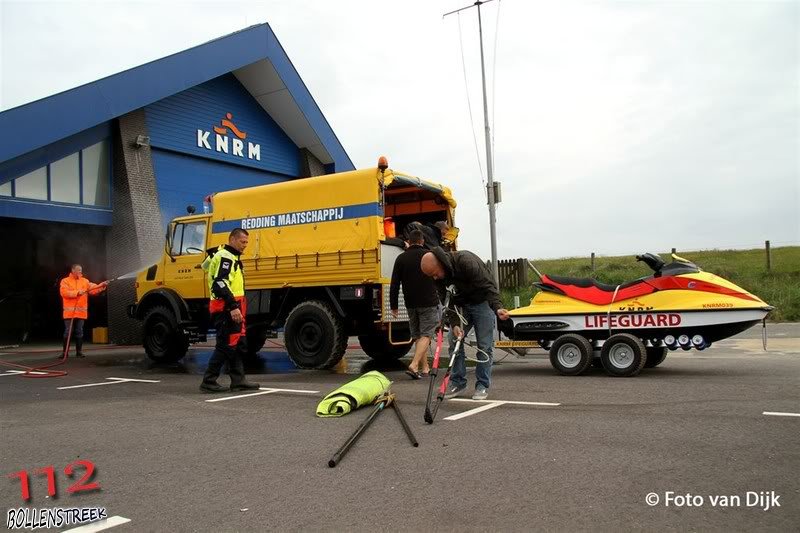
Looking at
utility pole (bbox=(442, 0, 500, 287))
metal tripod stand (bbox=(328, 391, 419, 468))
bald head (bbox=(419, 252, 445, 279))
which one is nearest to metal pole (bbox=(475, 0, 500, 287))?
utility pole (bbox=(442, 0, 500, 287))

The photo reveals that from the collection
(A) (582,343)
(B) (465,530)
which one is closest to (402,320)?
(A) (582,343)

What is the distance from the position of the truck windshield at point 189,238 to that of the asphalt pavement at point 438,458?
12.5 ft

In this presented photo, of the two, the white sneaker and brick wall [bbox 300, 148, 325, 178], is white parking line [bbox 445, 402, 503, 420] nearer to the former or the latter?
the white sneaker

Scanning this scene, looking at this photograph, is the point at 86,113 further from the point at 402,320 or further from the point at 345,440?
the point at 345,440

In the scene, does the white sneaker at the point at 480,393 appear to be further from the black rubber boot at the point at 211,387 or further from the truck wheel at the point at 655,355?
the truck wheel at the point at 655,355

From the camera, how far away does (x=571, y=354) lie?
27.3 ft

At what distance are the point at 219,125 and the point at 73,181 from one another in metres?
5.51

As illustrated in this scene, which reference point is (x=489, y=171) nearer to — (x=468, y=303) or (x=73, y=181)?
(x=468, y=303)

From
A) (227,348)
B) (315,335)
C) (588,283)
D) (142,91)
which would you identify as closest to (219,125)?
(142,91)

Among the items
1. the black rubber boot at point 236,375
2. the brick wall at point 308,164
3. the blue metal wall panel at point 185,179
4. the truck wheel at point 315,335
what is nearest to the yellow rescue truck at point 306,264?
the truck wheel at point 315,335

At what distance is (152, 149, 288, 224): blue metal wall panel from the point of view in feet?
60.5

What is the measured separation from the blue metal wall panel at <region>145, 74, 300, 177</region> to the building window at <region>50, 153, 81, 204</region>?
7.83ft

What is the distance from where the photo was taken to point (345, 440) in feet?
15.6

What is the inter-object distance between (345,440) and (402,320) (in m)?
4.72
